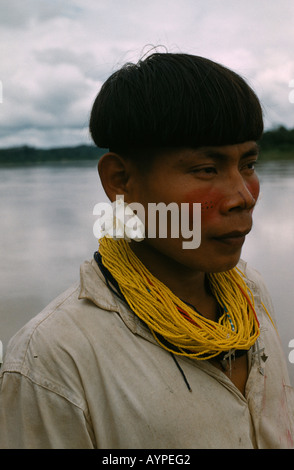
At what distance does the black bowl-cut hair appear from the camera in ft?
3.85

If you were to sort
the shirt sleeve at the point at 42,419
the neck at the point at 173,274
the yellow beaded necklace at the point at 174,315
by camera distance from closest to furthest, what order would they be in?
the shirt sleeve at the point at 42,419 < the yellow beaded necklace at the point at 174,315 < the neck at the point at 173,274

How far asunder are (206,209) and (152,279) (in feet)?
1.01

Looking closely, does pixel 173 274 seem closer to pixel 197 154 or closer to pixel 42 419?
pixel 197 154

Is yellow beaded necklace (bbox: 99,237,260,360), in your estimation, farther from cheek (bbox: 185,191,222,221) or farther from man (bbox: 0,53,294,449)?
cheek (bbox: 185,191,222,221)

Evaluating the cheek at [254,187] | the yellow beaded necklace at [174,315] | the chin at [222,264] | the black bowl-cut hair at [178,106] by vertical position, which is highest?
the black bowl-cut hair at [178,106]

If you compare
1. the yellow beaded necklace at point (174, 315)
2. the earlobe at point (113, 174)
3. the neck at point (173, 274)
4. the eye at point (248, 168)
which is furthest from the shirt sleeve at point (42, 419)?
the eye at point (248, 168)

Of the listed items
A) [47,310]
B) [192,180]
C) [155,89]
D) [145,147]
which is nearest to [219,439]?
[47,310]

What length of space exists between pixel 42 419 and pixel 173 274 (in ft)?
1.92

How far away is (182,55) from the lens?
1.30 m

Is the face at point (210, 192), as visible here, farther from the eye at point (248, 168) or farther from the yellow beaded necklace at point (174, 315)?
the yellow beaded necklace at point (174, 315)

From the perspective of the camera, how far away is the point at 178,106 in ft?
3.87

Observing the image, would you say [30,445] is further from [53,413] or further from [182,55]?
[182,55]

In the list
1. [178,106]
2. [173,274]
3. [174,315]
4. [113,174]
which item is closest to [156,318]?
[174,315]

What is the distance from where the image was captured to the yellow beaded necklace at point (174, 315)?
1247 mm
